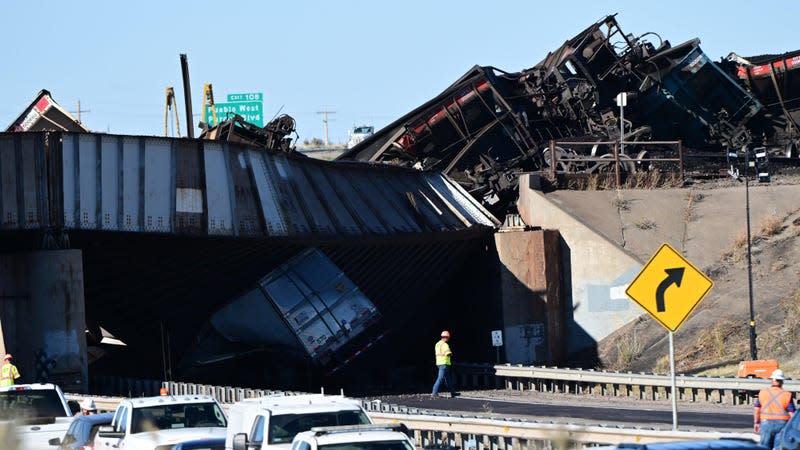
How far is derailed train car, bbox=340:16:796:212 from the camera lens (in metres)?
50.5

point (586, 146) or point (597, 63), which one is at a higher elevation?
point (597, 63)

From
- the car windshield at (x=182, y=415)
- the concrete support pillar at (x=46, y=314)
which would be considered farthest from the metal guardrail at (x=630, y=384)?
the car windshield at (x=182, y=415)

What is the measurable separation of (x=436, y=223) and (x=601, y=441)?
24152 millimetres

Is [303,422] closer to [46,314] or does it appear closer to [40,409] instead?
[40,409]

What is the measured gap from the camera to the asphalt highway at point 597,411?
25797mm

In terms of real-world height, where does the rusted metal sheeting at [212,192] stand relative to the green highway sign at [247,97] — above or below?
below

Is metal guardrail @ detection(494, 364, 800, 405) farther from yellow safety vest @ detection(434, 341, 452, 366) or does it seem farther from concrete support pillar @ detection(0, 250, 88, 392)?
concrete support pillar @ detection(0, 250, 88, 392)

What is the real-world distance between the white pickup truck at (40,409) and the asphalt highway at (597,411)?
925 cm

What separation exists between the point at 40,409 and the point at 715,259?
26.7m

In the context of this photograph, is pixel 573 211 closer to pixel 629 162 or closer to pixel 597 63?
pixel 629 162

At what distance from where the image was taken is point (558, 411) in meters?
30.8

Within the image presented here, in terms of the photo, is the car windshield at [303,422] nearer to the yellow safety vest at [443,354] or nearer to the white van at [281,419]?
the white van at [281,419]

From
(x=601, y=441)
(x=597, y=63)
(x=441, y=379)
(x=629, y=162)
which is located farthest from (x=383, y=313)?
(x=601, y=441)

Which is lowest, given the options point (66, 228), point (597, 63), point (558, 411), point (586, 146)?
point (558, 411)
